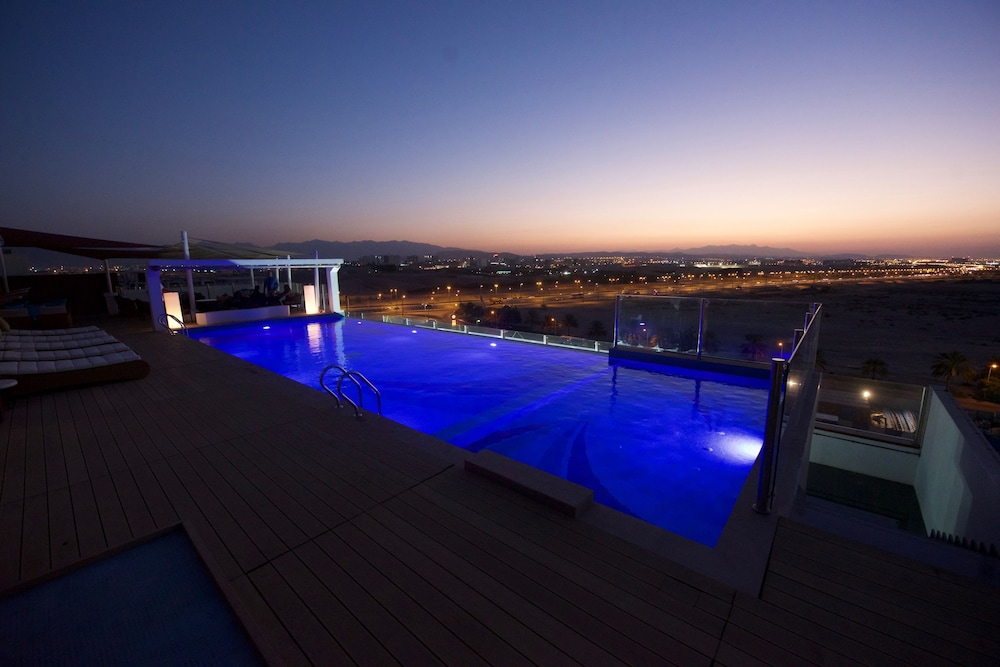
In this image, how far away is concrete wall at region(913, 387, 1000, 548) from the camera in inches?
225

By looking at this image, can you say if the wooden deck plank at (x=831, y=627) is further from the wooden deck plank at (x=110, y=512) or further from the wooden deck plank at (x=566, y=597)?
the wooden deck plank at (x=110, y=512)

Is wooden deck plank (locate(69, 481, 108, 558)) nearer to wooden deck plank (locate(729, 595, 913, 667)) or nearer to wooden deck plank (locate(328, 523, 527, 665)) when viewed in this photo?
wooden deck plank (locate(328, 523, 527, 665))

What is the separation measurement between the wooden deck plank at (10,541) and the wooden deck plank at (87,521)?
24 cm

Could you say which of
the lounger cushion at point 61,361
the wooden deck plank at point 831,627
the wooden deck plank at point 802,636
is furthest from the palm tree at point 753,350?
the lounger cushion at point 61,361

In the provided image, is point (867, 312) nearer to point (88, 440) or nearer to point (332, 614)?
point (332, 614)

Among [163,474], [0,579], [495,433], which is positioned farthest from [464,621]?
[495,433]

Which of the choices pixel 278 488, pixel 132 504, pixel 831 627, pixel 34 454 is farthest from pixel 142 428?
pixel 831 627

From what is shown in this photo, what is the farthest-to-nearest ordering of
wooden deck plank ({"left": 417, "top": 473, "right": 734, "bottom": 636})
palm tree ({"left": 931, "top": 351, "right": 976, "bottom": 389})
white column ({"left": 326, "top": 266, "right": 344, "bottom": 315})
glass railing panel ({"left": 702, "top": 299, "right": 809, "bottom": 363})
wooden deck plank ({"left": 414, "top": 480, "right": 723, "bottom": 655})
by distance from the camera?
1. palm tree ({"left": 931, "top": 351, "right": 976, "bottom": 389})
2. white column ({"left": 326, "top": 266, "right": 344, "bottom": 315})
3. glass railing panel ({"left": 702, "top": 299, "right": 809, "bottom": 363})
4. wooden deck plank ({"left": 417, "top": 473, "right": 734, "bottom": 636})
5. wooden deck plank ({"left": 414, "top": 480, "right": 723, "bottom": 655})

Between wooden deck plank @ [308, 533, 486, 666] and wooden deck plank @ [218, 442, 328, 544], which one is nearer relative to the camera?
wooden deck plank @ [308, 533, 486, 666]

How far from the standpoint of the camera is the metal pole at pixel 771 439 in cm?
262

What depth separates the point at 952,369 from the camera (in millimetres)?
23953

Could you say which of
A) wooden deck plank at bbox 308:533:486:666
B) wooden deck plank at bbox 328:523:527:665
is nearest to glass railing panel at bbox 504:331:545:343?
wooden deck plank at bbox 328:523:527:665

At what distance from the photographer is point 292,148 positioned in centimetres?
2181

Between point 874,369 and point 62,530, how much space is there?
109 feet
